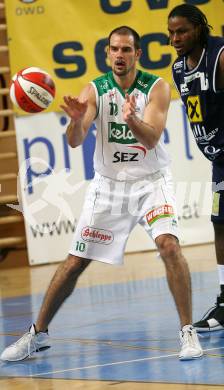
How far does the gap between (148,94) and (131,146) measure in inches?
13.5

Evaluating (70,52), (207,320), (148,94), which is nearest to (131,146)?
(148,94)

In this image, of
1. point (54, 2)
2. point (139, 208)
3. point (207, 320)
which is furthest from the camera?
→ point (54, 2)

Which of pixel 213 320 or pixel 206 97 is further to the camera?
pixel 213 320

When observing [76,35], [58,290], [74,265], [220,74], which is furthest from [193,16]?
[76,35]

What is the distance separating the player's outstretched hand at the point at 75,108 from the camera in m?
5.40

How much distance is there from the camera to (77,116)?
17.9 feet

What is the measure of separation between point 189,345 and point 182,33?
1.88 meters

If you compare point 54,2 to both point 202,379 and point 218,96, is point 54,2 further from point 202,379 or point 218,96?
point 202,379

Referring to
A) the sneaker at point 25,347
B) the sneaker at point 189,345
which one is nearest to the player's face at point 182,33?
the sneaker at point 189,345

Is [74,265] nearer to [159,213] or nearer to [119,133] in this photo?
[159,213]

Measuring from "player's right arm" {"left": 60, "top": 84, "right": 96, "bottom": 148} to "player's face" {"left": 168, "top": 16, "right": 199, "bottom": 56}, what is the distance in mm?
652

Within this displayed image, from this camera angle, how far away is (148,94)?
231 inches

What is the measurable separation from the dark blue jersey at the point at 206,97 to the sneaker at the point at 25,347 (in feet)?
5.37

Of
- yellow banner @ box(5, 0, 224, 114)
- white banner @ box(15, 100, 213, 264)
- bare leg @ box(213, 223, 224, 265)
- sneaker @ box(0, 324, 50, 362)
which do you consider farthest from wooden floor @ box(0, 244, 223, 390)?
sneaker @ box(0, 324, 50, 362)
